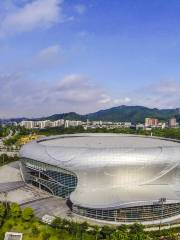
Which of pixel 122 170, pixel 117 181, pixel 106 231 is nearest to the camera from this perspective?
pixel 106 231

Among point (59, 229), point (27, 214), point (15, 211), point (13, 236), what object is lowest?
point (59, 229)

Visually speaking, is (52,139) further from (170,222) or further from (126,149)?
(170,222)

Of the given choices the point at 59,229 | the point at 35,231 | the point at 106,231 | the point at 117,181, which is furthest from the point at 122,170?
the point at 35,231

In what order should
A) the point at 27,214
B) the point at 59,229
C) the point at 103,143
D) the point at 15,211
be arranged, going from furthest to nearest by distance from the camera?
the point at 103,143
the point at 15,211
the point at 27,214
the point at 59,229

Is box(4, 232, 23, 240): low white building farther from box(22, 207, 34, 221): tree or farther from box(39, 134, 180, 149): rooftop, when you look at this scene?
box(39, 134, 180, 149): rooftop

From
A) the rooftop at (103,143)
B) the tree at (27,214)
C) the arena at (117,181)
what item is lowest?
the tree at (27,214)

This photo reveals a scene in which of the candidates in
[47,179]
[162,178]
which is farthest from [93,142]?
[162,178]

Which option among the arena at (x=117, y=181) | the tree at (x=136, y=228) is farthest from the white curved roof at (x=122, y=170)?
the tree at (x=136, y=228)

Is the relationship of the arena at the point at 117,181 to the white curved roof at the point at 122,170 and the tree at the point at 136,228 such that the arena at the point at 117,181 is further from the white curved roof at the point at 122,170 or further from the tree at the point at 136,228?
the tree at the point at 136,228

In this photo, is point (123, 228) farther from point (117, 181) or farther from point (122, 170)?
point (122, 170)
